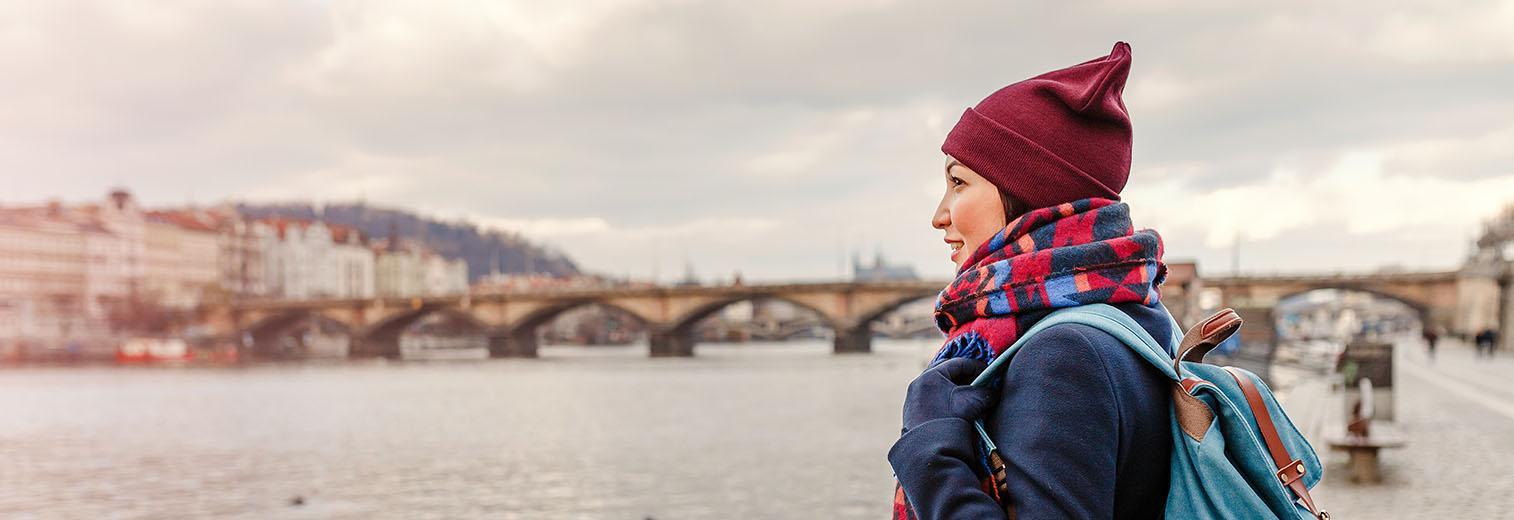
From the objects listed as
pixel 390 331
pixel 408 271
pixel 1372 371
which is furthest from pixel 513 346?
pixel 408 271

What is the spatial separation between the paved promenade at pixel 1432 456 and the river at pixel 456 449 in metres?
4.27

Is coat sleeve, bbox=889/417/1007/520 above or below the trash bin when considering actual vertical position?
above

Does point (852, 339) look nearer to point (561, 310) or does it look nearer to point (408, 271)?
point (561, 310)

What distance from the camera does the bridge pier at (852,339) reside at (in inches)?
2576

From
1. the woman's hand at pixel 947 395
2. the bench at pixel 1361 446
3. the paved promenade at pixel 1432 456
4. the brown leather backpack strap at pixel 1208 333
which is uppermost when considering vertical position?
the brown leather backpack strap at pixel 1208 333

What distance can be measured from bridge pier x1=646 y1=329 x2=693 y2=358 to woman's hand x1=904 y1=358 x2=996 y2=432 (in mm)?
66219

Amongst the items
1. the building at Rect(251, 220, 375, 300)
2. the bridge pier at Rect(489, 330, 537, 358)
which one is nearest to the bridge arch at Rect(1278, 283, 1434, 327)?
the bridge pier at Rect(489, 330, 537, 358)

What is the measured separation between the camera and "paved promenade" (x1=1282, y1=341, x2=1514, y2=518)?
8.38m

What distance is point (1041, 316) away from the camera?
61.9 inches

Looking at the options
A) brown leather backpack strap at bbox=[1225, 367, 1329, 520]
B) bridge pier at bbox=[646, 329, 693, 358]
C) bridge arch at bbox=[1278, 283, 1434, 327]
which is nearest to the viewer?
brown leather backpack strap at bbox=[1225, 367, 1329, 520]

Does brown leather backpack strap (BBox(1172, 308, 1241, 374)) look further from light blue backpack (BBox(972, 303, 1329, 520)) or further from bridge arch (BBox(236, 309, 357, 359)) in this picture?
bridge arch (BBox(236, 309, 357, 359))

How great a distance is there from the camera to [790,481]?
576 inches

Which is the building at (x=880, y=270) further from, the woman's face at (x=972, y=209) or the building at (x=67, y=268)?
the woman's face at (x=972, y=209)

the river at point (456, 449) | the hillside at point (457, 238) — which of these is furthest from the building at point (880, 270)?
the river at point (456, 449)
